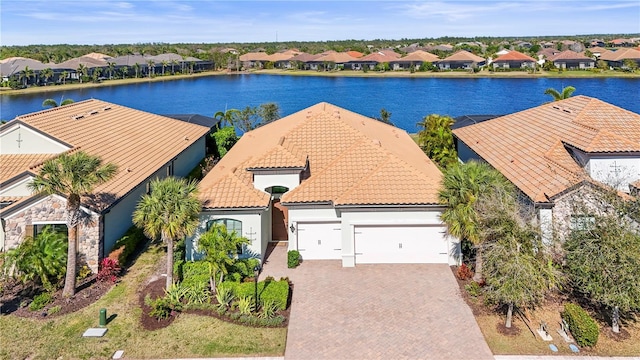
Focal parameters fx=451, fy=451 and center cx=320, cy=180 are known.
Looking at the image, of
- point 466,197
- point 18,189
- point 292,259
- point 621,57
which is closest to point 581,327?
point 466,197

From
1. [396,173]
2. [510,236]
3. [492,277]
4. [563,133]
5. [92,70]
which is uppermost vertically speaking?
[92,70]

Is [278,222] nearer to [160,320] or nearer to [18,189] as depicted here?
[160,320]

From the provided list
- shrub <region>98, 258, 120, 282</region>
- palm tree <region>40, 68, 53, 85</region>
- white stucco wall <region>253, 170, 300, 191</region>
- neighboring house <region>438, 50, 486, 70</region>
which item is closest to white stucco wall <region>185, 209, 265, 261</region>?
white stucco wall <region>253, 170, 300, 191</region>

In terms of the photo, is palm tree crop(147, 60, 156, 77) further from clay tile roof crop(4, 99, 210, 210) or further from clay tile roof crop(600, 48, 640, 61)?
clay tile roof crop(600, 48, 640, 61)

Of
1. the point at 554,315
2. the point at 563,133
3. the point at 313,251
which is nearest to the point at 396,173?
the point at 313,251

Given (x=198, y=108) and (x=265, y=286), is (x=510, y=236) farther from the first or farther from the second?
(x=198, y=108)

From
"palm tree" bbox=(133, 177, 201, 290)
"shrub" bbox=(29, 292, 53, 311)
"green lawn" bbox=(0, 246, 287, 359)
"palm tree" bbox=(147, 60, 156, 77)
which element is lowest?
"green lawn" bbox=(0, 246, 287, 359)

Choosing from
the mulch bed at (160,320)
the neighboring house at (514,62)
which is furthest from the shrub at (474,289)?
the neighboring house at (514,62)
